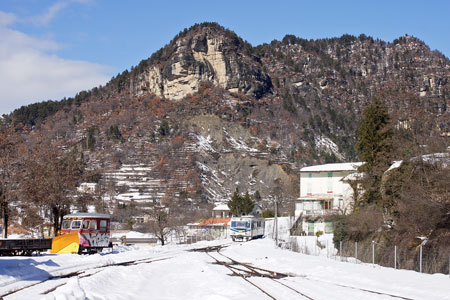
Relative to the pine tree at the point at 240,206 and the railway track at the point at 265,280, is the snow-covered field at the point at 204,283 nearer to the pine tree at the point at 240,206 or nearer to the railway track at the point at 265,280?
the railway track at the point at 265,280

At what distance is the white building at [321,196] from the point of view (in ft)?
232

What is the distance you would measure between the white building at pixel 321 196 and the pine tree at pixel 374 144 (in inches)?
718

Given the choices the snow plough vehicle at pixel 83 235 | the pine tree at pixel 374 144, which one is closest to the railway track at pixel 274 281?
the snow plough vehicle at pixel 83 235

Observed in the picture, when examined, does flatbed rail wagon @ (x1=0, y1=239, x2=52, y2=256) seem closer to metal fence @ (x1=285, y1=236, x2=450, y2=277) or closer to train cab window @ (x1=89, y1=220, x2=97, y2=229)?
train cab window @ (x1=89, y1=220, x2=97, y2=229)

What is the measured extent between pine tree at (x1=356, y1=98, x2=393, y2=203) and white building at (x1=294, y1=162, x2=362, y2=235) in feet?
59.9

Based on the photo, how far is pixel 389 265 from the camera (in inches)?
1131

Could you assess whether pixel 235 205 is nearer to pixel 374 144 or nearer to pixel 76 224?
pixel 374 144

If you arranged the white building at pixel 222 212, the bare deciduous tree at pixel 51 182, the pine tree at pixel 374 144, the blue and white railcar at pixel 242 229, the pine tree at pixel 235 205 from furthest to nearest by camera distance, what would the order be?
the white building at pixel 222 212, the pine tree at pixel 235 205, the blue and white railcar at pixel 242 229, the pine tree at pixel 374 144, the bare deciduous tree at pixel 51 182

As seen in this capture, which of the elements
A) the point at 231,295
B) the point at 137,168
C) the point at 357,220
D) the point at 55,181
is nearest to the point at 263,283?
the point at 231,295

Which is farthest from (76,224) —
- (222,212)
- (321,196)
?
(222,212)

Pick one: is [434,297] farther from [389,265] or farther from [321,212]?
[321,212]

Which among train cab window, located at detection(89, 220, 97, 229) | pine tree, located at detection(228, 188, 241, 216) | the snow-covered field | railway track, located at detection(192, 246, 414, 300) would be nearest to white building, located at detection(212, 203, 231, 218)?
pine tree, located at detection(228, 188, 241, 216)

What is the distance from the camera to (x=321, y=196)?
81.6 meters

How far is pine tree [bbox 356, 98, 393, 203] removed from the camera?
46625mm
